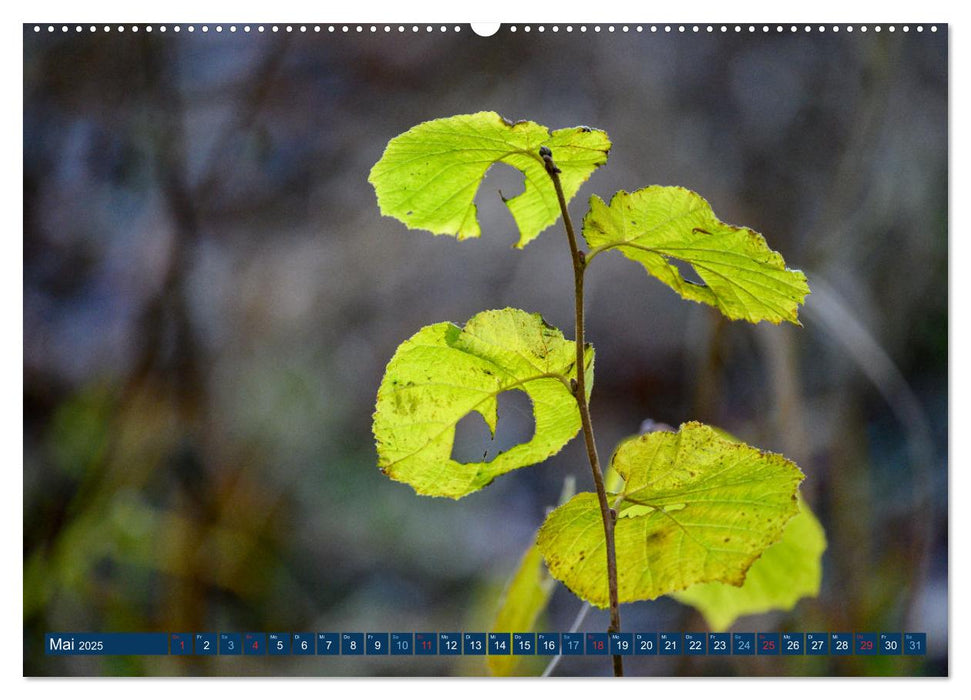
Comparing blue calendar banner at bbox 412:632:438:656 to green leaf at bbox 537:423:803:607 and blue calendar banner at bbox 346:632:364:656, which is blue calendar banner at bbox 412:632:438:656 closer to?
blue calendar banner at bbox 346:632:364:656

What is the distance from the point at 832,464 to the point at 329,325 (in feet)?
2.20

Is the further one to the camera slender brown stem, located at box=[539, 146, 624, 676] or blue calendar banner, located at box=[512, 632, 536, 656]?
blue calendar banner, located at box=[512, 632, 536, 656]

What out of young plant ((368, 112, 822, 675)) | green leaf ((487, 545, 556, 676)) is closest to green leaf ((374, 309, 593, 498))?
young plant ((368, 112, 822, 675))

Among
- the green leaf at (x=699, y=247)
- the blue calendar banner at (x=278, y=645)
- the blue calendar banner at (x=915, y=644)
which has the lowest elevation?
the blue calendar banner at (x=915, y=644)

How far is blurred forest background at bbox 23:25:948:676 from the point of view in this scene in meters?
0.79

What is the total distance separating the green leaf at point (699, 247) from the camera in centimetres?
26

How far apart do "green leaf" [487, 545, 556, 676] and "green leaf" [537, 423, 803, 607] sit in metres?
0.10

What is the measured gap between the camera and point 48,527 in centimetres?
82

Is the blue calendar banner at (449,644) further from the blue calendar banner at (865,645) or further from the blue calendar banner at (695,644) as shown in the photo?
the blue calendar banner at (865,645)

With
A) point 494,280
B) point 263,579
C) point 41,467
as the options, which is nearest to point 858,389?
point 494,280

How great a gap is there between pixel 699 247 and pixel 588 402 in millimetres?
64

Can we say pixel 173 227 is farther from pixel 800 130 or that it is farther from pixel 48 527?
pixel 800 130

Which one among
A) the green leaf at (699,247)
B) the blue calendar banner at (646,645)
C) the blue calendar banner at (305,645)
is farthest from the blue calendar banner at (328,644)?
the green leaf at (699,247)

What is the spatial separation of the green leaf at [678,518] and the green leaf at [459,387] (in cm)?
3
